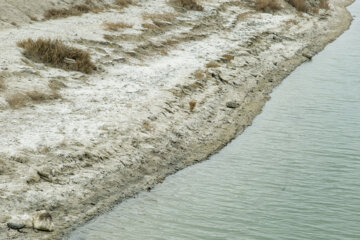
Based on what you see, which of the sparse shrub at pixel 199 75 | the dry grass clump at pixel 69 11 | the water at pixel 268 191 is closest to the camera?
the water at pixel 268 191

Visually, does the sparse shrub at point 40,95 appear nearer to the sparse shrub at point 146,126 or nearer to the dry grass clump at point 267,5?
the sparse shrub at point 146,126

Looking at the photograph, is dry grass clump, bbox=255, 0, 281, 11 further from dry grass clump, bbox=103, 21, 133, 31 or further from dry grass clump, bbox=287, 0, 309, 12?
dry grass clump, bbox=103, 21, 133, 31

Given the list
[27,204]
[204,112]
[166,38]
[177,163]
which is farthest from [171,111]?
[166,38]

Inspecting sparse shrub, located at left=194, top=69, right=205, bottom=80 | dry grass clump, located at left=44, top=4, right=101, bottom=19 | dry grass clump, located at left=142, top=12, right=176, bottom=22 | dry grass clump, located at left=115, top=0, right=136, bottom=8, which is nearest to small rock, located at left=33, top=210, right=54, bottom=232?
sparse shrub, located at left=194, top=69, right=205, bottom=80

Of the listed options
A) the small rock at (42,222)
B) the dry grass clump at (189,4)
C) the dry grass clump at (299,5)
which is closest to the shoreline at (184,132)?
the small rock at (42,222)

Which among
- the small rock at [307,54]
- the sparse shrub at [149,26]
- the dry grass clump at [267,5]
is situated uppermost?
the dry grass clump at [267,5]

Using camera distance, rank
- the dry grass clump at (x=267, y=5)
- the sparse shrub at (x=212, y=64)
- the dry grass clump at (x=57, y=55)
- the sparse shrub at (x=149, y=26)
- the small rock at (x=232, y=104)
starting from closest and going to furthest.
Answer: the dry grass clump at (x=57, y=55)
the small rock at (x=232, y=104)
the sparse shrub at (x=212, y=64)
the sparse shrub at (x=149, y=26)
the dry grass clump at (x=267, y=5)

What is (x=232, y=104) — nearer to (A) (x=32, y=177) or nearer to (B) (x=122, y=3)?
(A) (x=32, y=177)
